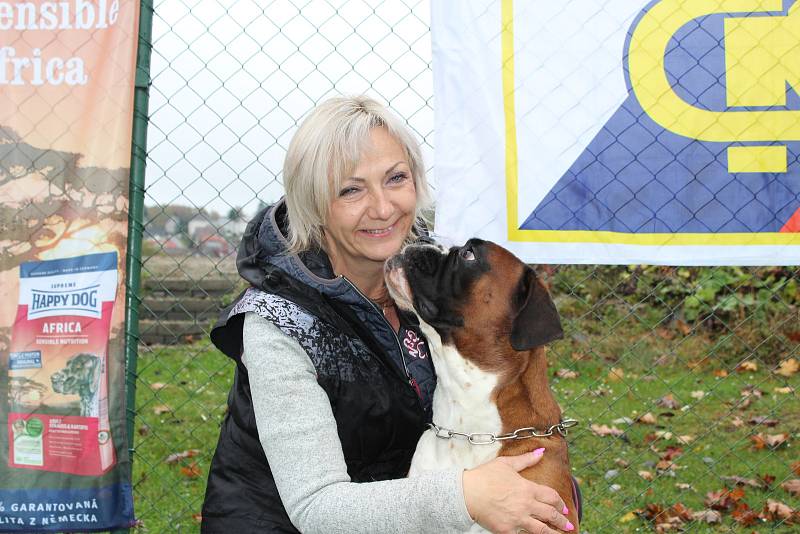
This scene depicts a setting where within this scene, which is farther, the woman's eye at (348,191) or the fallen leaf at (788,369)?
the fallen leaf at (788,369)

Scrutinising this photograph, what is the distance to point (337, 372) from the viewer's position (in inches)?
108

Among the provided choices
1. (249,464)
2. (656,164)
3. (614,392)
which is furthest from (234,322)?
(614,392)

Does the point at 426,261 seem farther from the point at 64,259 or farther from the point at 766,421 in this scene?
the point at 766,421

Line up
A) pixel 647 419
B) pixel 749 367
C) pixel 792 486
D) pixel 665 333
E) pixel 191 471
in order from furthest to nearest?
pixel 665 333
pixel 749 367
pixel 647 419
pixel 191 471
pixel 792 486

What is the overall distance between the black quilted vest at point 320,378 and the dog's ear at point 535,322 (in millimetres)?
403

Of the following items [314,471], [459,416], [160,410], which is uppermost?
[160,410]

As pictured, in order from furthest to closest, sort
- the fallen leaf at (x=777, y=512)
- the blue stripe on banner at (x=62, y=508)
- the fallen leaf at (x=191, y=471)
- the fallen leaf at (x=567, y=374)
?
the fallen leaf at (x=567, y=374)
the fallen leaf at (x=191, y=471)
the fallen leaf at (x=777, y=512)
the blue stripe on banner at (x=62, y=508)

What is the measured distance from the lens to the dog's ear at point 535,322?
279 centimetres

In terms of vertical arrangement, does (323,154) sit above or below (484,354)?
above

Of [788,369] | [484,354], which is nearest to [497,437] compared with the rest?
[484,354]

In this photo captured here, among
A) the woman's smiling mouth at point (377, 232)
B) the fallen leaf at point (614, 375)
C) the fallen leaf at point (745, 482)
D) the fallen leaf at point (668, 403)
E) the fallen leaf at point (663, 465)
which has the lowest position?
the fallen leaf at point (745, 482)

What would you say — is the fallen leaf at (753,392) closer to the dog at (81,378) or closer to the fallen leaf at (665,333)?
the fallen leaf at (665,333)

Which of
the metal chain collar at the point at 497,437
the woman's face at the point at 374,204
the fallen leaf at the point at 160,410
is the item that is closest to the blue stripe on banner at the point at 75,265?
A: the woman's face at the point at 374,204

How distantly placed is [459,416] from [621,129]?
4.69ft
